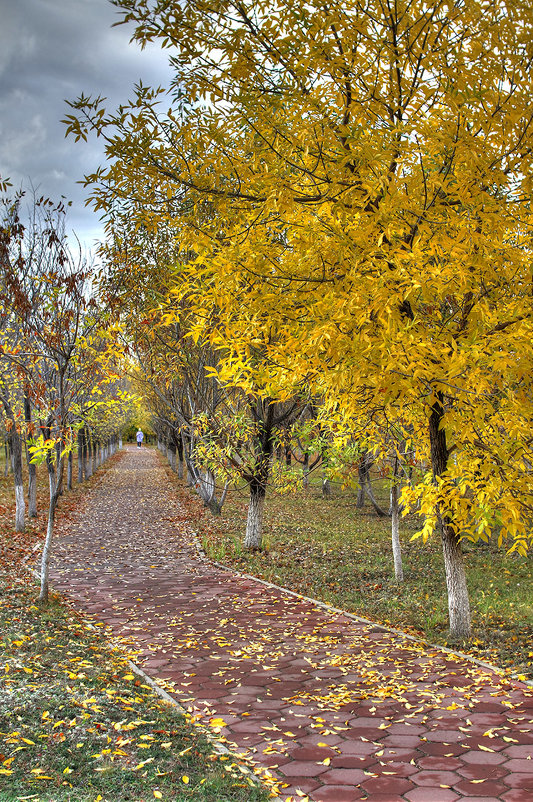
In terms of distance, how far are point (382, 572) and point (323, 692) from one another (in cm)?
616

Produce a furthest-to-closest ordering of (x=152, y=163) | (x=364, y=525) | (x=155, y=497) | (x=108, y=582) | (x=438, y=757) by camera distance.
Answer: (x=155, y=497), (x=364, y=525), (x=108, y=582), (x=152, y=163), (x=438, y=757)

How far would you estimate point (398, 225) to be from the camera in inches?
185

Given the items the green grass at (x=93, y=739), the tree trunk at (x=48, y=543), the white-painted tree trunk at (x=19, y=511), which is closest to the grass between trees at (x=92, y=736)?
the green grass at (x=93, y=739)

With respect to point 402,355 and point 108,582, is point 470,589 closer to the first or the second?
point 108,582

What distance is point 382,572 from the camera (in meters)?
11.3

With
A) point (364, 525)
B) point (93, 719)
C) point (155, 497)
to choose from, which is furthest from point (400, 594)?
point (155, 497)

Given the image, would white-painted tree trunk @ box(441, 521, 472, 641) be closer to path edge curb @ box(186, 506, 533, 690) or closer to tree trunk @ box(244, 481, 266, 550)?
path edge curb @ box(186, 506, 533, 690)

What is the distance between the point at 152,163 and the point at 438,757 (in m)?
4.85

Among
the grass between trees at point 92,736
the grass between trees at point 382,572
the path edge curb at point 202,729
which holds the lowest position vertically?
the grass between trees at point 382,572

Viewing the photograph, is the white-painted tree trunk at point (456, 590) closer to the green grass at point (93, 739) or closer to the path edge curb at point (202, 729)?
the path edge curb at point (202, 729)

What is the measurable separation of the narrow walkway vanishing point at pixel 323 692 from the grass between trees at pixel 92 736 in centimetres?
37

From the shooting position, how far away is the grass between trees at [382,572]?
7.45 m

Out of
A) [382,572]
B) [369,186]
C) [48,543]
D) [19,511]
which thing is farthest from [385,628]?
[19,511]

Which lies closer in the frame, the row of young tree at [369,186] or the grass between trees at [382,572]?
the row of young tree at [369,186]
